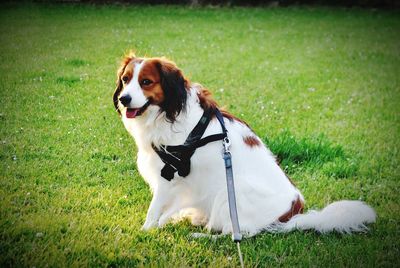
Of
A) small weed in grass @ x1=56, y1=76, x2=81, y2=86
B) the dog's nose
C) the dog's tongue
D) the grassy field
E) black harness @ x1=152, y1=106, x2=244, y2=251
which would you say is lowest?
small weed in grass @ x1=56, y1=76, x2=81, y2=86

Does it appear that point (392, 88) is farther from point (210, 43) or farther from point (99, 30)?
point (99, 30)

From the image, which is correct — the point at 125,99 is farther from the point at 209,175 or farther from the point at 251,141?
the point at 251,141

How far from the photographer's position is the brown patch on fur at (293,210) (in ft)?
11.5

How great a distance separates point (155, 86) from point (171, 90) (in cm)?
13

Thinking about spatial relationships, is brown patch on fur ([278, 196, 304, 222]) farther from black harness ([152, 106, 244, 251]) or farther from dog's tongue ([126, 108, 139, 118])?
dog's tongue ([126, 108, 139, 118])

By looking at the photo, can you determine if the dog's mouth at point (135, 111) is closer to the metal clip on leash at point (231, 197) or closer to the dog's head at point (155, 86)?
the dog's head at point (155, 86)

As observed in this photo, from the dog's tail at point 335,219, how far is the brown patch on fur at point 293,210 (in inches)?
1.3

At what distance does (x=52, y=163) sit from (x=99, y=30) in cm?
758

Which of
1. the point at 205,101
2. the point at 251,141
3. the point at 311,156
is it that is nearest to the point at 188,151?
the point at 205,101

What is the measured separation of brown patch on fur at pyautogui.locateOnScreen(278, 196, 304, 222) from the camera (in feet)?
11.5

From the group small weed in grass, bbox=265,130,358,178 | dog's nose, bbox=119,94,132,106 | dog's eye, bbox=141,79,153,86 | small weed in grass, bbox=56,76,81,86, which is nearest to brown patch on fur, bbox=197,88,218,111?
dog's eye, bbox=141,79,153,86

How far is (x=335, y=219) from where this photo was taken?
137 inches

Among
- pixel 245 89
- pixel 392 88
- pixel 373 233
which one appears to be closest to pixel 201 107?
pixel 373 233

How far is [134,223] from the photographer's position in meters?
3.52
